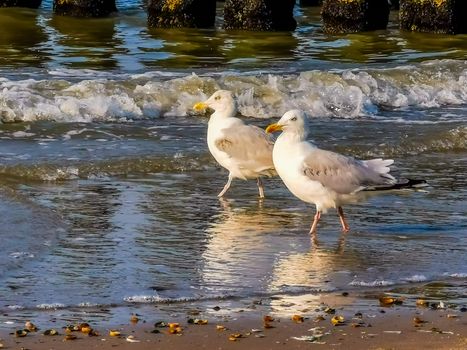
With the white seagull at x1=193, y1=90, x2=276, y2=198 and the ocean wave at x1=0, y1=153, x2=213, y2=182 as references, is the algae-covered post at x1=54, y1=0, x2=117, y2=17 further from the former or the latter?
the white seagull at x1=193, y1=90, x2=276, y2=198

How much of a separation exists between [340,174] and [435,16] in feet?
40.8

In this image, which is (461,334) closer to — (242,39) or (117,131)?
(117,131)

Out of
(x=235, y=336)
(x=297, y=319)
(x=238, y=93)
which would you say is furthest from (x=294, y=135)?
(x=238, y=93)

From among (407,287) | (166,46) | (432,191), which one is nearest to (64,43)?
(166,46)

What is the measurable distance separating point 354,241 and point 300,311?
1936mm

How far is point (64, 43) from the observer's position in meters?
19.2

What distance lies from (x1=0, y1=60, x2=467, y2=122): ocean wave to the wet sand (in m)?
7.17

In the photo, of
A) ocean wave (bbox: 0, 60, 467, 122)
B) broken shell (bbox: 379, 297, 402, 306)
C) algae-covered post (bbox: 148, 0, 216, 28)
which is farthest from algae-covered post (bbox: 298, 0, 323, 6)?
broken shell (bbox: 379, 297, 402, 306)

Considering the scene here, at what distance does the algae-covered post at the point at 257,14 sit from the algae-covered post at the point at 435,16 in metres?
1.98

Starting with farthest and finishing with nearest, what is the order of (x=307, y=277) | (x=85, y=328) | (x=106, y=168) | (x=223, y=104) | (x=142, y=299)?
(x=106, y=168) < (x=223, y=104) < (x=307, y=277) < (x=142, y=299) < (x=85, y=328)

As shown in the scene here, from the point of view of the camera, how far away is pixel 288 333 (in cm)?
636

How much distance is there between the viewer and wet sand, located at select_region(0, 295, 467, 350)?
6145 mm

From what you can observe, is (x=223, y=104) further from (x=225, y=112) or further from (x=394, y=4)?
(x=394, y=4)

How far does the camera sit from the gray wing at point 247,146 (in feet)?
33.2
